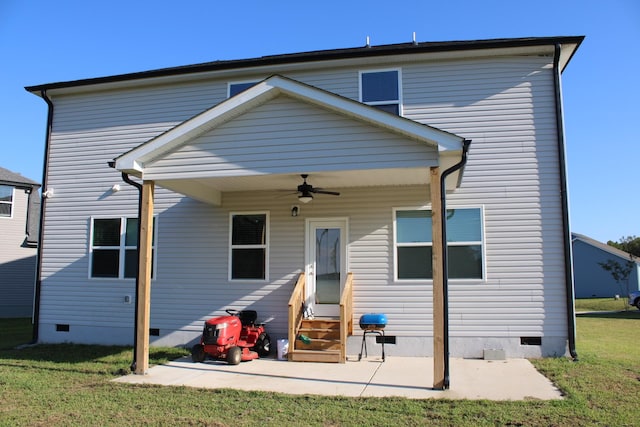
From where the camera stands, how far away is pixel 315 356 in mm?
8055

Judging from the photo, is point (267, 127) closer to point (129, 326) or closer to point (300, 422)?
point (300, 422)

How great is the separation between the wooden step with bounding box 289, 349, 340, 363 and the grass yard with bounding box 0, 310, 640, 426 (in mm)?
2124

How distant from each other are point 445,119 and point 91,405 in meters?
7.23

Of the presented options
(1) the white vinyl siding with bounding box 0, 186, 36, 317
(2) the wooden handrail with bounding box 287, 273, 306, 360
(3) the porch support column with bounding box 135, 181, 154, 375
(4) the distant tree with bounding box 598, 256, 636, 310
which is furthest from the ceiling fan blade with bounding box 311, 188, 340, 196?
(4) the distant tree with bounding box 598, 256, 636, 310

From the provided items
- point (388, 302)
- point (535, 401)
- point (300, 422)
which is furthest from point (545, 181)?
point (300, 422)

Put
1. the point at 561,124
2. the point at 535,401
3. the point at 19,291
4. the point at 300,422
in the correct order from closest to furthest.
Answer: the point at 300,422
the point at 535,401
the point at 561,124
the point at 19,291

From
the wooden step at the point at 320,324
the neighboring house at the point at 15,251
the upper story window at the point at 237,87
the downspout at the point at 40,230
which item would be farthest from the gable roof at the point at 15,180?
the wooden step at the point at 320,324

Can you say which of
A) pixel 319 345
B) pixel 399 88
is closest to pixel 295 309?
pixel 319 345

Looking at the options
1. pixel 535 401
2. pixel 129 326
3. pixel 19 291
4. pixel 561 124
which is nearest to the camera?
pixel 535 401

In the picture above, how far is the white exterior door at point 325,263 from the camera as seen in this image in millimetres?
9125

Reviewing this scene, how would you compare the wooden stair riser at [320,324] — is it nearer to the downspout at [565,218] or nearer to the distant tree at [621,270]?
the downspout at [565,218]

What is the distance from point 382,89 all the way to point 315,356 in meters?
5.13

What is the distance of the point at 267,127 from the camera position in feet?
23.2

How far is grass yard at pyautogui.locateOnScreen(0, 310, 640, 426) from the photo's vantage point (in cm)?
495
